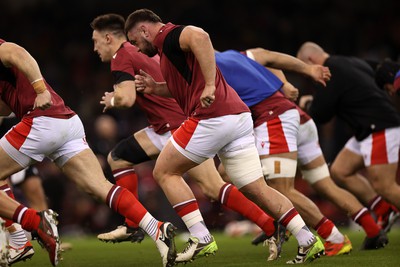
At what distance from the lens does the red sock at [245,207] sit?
8484mm

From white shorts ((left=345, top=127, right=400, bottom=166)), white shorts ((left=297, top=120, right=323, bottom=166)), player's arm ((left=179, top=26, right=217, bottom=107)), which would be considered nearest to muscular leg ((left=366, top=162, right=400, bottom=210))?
white shorts ((left=345, top=127, right=400, bottom=166))

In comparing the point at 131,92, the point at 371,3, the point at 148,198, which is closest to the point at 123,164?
the point at 131,92

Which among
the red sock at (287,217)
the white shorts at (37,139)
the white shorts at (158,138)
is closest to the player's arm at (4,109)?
the white shorts at (37,139)

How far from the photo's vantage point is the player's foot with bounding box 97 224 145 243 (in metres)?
8.63

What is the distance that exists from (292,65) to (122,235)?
225 centimetres

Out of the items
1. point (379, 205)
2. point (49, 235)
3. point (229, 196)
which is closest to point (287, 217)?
point (229, 196)

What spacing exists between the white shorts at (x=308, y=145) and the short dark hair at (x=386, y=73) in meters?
0.85

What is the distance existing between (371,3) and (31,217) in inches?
488

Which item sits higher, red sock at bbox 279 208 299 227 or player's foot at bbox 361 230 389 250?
red sock at bbox 279 208 299 227

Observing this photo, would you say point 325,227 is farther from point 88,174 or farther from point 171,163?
point 88,174

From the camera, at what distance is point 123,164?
29.9ft

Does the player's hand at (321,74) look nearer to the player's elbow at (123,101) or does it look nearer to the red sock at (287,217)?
the red sock at (287,217)

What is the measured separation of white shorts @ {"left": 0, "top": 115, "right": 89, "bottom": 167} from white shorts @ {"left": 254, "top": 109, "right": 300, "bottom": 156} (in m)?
1.93

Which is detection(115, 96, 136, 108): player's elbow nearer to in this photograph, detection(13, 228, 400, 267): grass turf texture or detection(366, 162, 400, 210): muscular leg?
detection(13, 228, 400, 267): grass turf texture
